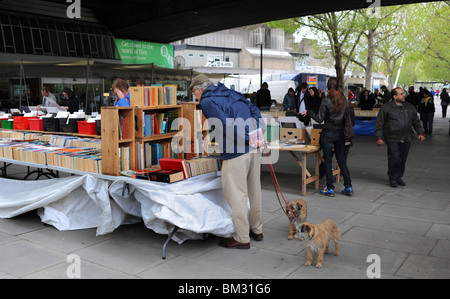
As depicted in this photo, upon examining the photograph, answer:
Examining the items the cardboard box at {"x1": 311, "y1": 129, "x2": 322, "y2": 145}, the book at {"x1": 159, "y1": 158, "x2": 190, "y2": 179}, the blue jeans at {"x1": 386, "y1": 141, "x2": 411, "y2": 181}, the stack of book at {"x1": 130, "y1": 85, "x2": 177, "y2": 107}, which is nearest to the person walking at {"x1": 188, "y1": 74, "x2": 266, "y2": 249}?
the book at {"x1": 159, "y1": 158, "x2": 190, "y2": 179}

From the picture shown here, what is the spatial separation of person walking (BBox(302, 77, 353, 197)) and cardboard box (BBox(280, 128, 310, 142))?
966mm

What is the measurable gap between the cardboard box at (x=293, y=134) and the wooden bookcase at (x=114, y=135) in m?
3.94

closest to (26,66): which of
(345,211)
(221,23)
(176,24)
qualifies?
(176,24)

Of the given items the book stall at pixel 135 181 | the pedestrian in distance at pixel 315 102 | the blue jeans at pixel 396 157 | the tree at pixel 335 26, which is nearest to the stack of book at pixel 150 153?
the book stall at pixel 135 181

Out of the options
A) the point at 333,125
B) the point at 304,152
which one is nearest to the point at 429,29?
the point at 333,125

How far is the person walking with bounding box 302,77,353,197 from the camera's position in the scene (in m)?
7.25

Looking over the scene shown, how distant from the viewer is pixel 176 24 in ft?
70.8

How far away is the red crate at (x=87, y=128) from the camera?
7051 millimetres

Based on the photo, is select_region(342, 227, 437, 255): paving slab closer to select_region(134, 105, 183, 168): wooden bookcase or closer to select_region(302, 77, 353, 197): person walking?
select_region(302, 77, 353, 197): person walking

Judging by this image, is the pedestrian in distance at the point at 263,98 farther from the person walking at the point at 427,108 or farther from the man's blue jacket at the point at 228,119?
the man's blue jacket at the point at 228,119

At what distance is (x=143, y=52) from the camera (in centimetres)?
2409

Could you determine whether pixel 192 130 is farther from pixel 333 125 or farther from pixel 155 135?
pixel 333 125

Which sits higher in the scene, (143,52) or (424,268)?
(143,52)

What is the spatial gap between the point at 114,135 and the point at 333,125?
3.75 m
